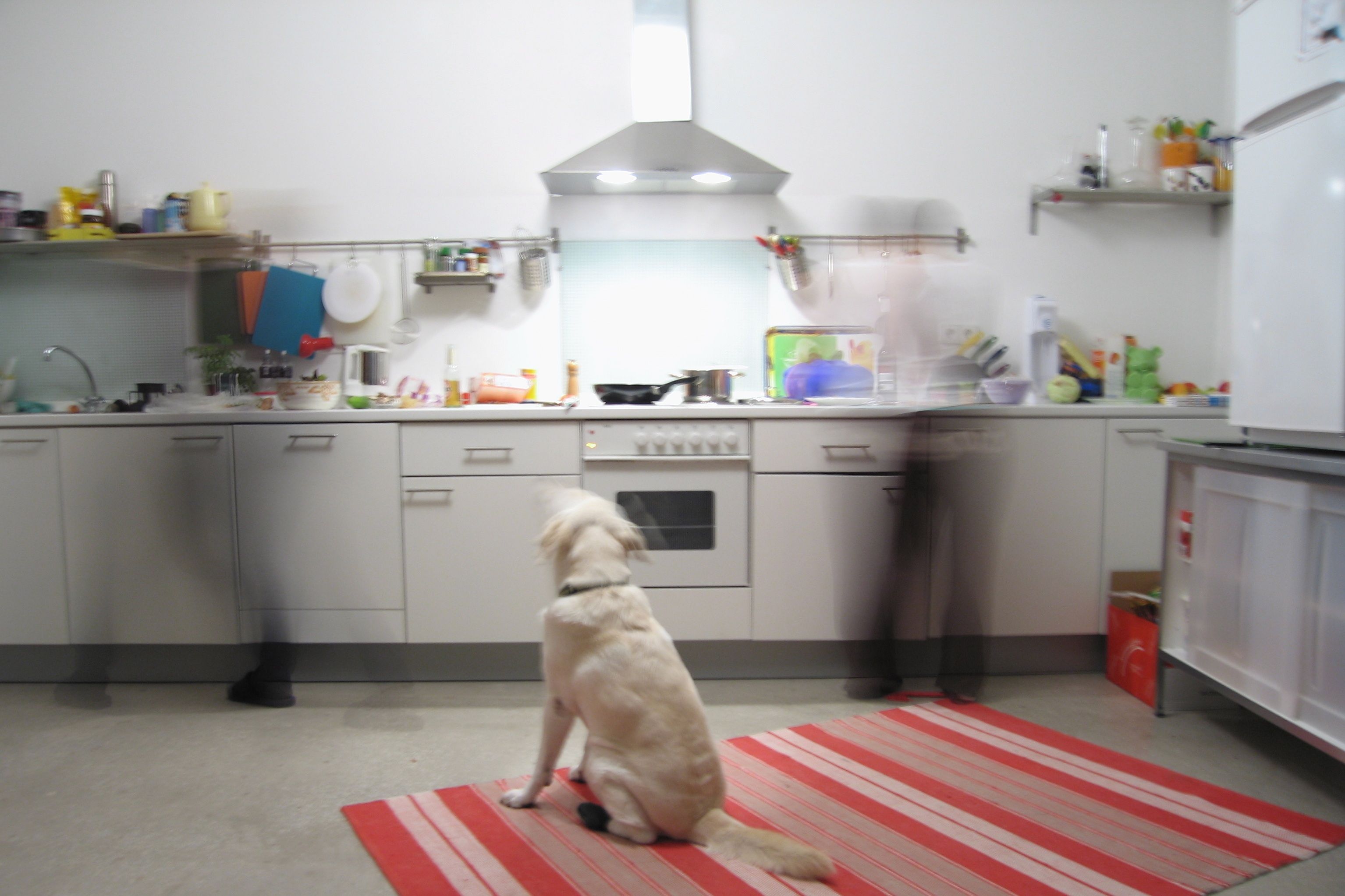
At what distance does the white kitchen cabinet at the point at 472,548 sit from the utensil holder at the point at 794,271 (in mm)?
1303

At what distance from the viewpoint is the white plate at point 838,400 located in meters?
2.67

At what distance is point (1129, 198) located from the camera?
311 centimetres

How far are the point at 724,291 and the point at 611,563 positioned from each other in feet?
6.32

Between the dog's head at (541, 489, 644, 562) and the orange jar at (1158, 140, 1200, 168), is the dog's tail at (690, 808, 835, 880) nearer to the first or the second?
the dog's head at (541, 489, 644, 562)

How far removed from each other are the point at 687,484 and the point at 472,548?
30.4 inches

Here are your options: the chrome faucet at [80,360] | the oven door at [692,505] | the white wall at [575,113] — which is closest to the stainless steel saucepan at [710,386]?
the oven door at [692,505]

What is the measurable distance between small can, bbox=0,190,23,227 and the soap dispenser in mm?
4208

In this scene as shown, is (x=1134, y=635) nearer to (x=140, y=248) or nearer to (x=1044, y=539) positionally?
(x=1044, y=539)

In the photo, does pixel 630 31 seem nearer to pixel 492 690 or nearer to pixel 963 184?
pixel 963 184

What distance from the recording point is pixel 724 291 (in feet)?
10.4

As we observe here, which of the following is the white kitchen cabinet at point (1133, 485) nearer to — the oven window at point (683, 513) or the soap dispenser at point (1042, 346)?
the soap dispenser at point (1042, 346)

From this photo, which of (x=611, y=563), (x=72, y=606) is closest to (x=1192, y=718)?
(x=611, y=563)

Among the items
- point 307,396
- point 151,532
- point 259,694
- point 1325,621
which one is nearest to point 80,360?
point 151,532

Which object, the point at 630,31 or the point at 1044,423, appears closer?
the point at 1044,423
